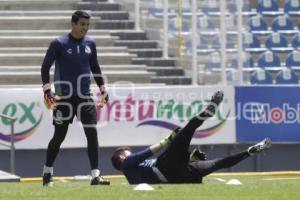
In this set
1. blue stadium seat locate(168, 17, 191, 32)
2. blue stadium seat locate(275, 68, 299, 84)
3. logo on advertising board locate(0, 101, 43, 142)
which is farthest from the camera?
blue stadium seat locate(168, 17, 191, 32)

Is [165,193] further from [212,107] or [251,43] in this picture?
[251,43]

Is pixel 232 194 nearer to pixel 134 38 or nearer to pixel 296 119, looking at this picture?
pixel 296 119

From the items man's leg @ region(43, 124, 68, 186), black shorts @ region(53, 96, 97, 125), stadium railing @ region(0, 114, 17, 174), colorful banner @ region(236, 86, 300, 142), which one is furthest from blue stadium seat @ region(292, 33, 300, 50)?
man's leg @ region(43, 124, 68, 186)

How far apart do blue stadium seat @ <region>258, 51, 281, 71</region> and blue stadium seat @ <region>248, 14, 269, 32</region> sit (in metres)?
0.76

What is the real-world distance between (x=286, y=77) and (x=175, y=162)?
9.60 metres

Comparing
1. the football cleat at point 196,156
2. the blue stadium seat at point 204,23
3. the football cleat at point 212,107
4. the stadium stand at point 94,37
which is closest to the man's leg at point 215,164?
the football cleat at point 196,156

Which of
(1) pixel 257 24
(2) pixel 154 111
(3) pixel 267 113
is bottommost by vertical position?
(3) pixel 267 113

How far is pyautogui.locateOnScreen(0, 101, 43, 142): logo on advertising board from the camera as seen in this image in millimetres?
17938

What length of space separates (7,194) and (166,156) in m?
1.95

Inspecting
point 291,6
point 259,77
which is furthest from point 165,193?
point 291,6

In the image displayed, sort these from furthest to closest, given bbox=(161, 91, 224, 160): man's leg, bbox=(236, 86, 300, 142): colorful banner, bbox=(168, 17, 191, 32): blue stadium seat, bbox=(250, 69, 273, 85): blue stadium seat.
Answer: bbox=(168, 17, 191, 32): blue stadium seat, bbox=(250, 69, 273, 85): blue stadium seat, bbox=(236, 86, 300, 142): colorful banner, bbox=(161, 91, 224, 160): man's leg

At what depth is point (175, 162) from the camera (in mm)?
11352

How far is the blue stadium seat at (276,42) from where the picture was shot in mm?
21750

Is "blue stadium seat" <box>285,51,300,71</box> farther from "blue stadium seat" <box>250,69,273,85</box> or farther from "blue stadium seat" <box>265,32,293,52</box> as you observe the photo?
"blue stadium seat" <box>250,69,273,85</box>
